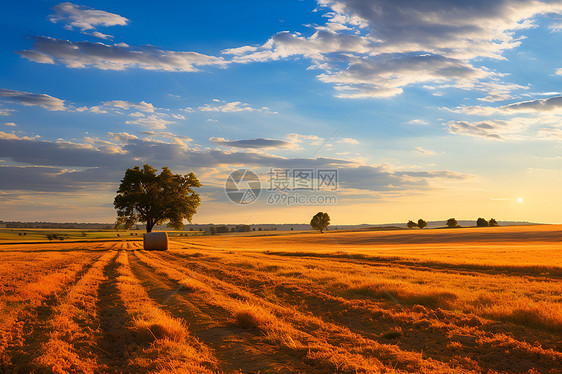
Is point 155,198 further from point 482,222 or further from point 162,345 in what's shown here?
point 482,222

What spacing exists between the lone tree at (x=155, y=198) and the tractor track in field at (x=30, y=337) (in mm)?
46897

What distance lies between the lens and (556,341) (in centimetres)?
924

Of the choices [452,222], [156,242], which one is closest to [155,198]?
[156,242]

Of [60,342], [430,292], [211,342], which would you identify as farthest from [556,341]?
[60,342]

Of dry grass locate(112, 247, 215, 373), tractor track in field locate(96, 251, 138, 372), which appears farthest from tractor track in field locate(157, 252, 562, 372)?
tractor track in field locate(96, 251, 138, 372)

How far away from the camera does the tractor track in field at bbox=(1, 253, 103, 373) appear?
7.47m

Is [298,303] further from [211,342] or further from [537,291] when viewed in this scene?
[537,291]

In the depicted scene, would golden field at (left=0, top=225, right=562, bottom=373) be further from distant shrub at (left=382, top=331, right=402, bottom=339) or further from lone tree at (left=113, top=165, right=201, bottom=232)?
lone tree at (left=113, top=165, right=201, bottom=232)

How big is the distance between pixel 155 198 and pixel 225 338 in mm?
53298

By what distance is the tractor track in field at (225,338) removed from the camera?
7.58 metres

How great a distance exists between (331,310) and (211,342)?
5246mm

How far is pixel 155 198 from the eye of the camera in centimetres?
5925

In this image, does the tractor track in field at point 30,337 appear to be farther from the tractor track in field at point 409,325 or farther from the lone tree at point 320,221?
the lone tree at point 320,221

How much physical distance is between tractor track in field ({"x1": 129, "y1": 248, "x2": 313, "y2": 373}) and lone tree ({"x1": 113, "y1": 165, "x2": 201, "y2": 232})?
4586cm
